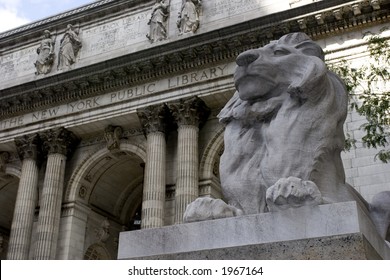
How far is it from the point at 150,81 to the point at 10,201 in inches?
441

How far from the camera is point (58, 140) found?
22.6 m

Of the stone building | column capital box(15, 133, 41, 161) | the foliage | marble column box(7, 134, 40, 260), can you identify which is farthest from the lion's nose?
column capital box(15, 133, 41, 161)

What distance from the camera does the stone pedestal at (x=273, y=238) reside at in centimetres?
→ 385

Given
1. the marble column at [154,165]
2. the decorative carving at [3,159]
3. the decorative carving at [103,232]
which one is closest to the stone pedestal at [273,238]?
the marble column at [154,165]

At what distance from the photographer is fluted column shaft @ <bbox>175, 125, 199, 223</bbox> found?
18.9 m

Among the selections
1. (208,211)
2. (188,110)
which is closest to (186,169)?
(188,110)

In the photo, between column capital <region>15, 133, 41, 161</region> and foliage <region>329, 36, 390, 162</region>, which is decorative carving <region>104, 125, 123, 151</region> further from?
foliage <region>329, 36, 390, 162</region>

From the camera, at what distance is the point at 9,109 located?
24.1m

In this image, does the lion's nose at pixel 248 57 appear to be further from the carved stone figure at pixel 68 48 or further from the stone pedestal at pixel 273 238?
the carved stone figure at pixel 68 48

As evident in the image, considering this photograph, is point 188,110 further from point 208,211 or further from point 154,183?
point 208,211

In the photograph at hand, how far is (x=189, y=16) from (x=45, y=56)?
279 inches

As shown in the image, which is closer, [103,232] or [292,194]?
[292,194]

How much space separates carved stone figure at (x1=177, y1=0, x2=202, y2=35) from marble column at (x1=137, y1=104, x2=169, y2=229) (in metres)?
3.47

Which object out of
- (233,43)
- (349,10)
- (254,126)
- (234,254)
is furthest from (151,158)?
(234,254)
